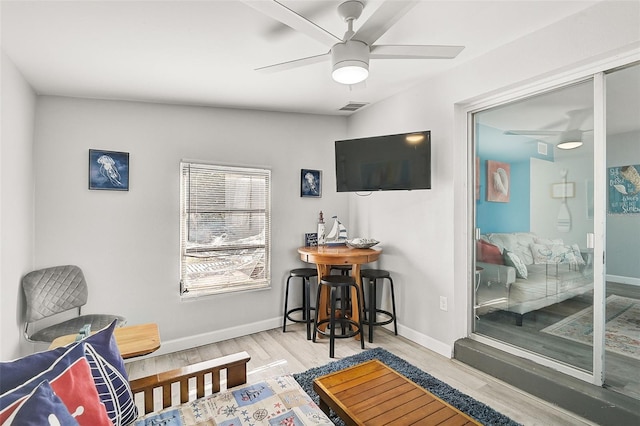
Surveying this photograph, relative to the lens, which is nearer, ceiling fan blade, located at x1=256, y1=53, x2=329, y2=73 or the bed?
the bed

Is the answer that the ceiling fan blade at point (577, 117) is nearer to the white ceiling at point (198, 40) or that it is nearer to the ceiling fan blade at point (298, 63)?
the white ceiling at point (198, 40)

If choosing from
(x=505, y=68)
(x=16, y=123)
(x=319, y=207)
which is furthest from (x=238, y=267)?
(x=505, y=68)

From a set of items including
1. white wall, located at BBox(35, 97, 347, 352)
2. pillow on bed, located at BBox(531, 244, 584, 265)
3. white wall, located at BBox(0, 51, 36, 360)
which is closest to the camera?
white wall, located at BBox(0, 51, 36, 360)

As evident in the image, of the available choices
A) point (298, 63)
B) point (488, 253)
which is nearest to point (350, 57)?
point (298, 63)

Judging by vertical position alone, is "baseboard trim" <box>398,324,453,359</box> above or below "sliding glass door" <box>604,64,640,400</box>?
below

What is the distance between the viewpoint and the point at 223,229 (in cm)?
328

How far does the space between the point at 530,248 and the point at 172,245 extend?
122 inches

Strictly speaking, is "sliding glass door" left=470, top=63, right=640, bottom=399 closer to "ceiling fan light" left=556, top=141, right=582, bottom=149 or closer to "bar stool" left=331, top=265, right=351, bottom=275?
"ceiling fan light" left=556, top=141, right=582, bottom=149

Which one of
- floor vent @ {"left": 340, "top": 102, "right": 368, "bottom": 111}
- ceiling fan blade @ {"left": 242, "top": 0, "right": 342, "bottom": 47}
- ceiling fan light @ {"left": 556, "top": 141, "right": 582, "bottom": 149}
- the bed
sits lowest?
the bed

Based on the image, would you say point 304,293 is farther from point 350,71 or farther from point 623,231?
point 623,231

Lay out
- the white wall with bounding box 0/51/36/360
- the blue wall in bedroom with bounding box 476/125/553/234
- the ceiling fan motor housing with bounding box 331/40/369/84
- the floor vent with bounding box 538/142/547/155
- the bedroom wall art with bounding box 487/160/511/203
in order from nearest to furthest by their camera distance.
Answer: the ceiling fan motor housing with bounding box 331/40/369/84, the white wall with bounding box 0/51/36/360, the floor vent with bounding box 538/142/547/155, the blue wall in bedroom with bounding box 476/125/553/234, the bedroom wall art with bounding box 487/160/511/203

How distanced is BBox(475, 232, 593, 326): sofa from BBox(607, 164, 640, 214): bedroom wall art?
347mm

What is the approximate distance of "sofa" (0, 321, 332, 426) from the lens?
2.93 ft

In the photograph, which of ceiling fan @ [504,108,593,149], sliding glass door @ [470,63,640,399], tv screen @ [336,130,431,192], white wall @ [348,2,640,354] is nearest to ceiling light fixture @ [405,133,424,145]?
tv screen @ [336,130,431,192]
